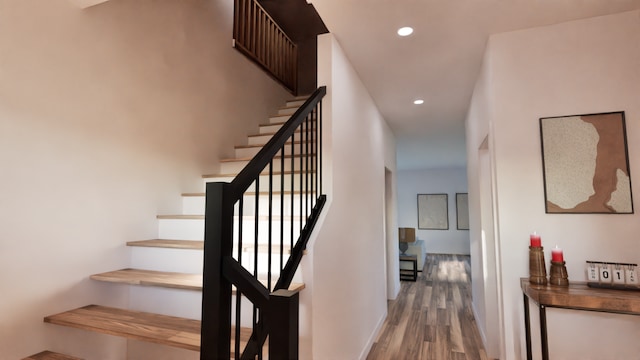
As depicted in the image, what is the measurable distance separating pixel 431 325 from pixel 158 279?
10.7 ft

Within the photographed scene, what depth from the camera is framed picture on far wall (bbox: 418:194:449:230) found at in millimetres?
9789

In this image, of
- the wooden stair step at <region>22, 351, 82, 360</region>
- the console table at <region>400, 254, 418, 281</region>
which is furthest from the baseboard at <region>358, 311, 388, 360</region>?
the console table at <region>400, 254, 418, 281</region>

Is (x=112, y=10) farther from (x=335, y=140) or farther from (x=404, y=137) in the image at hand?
(x=404, y=137)

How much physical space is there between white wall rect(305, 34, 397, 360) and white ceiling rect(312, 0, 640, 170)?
0.19 metres

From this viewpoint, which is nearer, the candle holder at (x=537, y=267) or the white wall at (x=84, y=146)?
the white wall at (x=84, y=146)

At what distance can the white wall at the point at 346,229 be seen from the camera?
2.01 metres

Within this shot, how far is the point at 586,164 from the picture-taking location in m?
2.00

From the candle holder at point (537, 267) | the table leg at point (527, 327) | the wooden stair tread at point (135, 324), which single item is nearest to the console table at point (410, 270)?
the table leg at point (527, 327)

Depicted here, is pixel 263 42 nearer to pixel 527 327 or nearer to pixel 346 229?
pixel 346 229

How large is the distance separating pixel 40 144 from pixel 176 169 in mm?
947

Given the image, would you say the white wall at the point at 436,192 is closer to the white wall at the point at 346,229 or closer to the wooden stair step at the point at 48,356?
the white wall at the point at 346,229

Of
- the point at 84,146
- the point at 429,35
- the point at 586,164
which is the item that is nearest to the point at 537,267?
the point at 586,164

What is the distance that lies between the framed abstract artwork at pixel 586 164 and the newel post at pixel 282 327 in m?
1.92

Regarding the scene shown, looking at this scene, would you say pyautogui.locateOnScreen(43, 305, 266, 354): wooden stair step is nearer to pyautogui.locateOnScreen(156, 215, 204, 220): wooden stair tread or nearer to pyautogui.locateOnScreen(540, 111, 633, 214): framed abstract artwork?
pyautogui.locateOnScreen(156, 215, 204, 220): wooden stair tread
